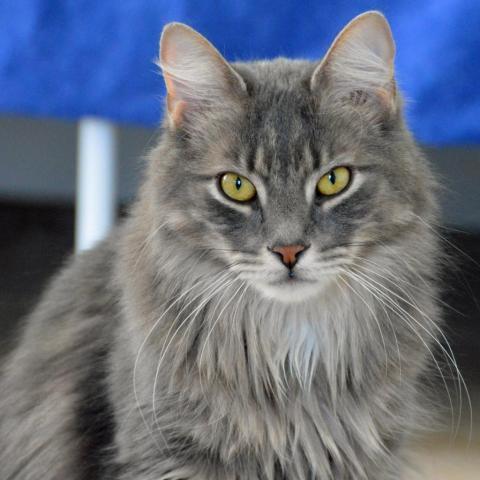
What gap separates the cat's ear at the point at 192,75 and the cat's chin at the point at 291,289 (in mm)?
309

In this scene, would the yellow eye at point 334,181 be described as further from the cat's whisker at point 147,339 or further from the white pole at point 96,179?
the white pole at point 96,179

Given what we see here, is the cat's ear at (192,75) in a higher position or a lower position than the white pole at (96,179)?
higher

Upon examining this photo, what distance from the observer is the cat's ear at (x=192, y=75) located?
141 cm

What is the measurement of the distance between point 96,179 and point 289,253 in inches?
34.7

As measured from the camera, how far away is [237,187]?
142 cm

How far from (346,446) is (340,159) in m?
0.47

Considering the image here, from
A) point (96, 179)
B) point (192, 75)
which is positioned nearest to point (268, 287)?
point (192, 75)

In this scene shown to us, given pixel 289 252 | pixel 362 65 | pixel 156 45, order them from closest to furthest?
pixel 289 252 < pixel 362 65 < pixel 156 45

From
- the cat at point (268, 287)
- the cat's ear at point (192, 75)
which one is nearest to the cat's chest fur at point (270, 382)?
the cat at point (268, 287)

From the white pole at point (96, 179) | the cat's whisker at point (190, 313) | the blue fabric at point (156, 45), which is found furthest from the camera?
the white pole at point (96, 179)

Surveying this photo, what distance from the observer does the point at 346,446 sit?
150 cm

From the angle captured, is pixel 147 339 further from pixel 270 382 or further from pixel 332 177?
pixel 332 177

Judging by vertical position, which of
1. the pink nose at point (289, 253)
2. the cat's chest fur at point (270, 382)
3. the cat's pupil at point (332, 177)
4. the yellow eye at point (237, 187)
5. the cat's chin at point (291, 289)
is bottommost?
the cat's chest fur at point (270, 382)

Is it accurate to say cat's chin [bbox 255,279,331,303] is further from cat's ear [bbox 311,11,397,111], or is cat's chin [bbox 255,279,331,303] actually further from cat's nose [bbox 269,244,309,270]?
cat's ear [bbox 311,11,397,111]
